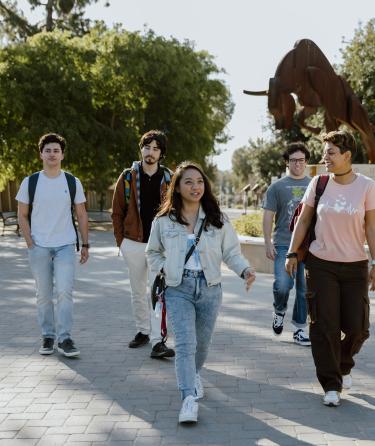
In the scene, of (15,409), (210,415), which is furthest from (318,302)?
(15,409)

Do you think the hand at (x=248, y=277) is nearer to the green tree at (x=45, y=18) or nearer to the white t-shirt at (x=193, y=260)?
the white t-shirt at (x=193, y=260)

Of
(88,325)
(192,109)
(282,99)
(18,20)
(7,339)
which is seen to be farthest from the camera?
(18,20)

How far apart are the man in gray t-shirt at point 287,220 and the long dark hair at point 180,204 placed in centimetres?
181

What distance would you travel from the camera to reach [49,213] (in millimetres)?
5117

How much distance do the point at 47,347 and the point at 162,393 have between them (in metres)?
1.55

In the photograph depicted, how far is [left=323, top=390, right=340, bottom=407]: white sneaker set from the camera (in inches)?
153

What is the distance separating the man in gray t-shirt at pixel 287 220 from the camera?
18.0ft

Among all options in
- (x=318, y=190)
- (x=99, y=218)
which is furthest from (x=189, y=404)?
(x=99, y=218)

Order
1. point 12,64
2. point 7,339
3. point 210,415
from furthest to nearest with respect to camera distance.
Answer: point 12,64 < point 7,339 < point 210,415

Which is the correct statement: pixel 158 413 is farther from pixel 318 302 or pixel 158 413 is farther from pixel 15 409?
pixel 318 302

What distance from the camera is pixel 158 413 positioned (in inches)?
150

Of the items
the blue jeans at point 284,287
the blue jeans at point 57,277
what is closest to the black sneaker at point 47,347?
the blue jeans at point 57,277

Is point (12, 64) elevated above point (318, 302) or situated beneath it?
elevated above

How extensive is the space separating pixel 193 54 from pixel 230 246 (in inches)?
872
